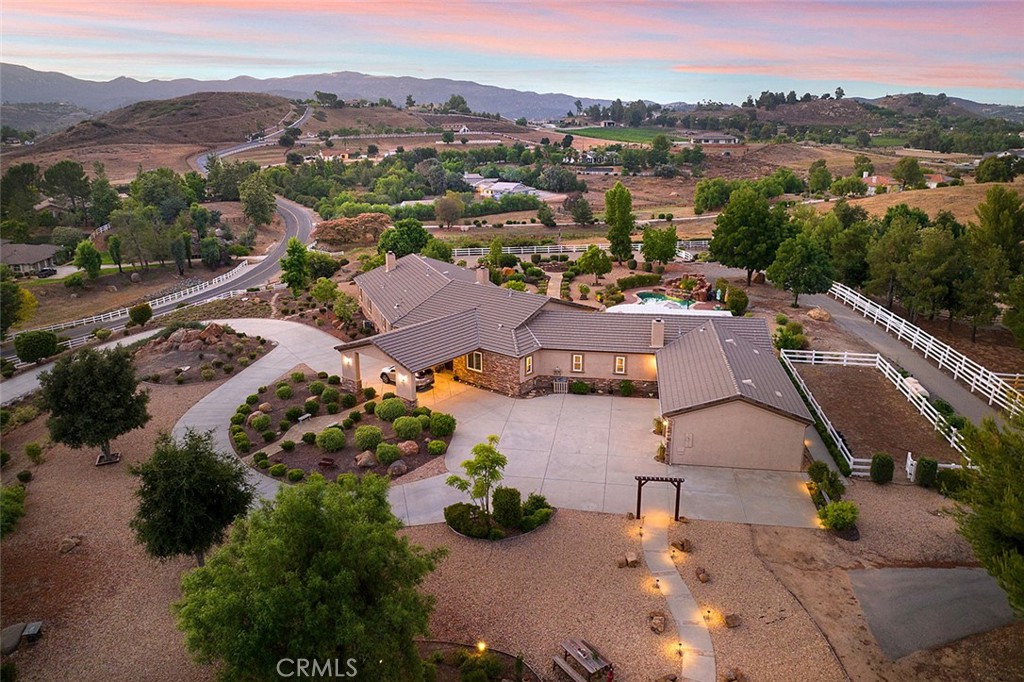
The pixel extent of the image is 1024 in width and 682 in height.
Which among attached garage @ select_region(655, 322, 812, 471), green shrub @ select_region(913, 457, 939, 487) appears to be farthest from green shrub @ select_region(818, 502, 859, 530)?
green shrub @ select_region(913, 457, 939, 487)

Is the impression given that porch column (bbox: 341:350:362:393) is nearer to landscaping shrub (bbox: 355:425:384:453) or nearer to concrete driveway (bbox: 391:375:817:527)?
concrete driveway (bbox: 391:375:817:527)

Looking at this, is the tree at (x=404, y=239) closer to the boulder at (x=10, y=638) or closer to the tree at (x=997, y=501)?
the boulder at (x=10, y=638)

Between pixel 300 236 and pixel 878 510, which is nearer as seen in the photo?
pixel 878 510

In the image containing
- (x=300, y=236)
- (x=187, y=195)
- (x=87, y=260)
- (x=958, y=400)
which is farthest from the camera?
(x=187, y=195)

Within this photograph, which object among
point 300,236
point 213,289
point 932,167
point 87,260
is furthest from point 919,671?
point 932,167

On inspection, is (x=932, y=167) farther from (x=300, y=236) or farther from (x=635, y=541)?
(x=635, y=541)

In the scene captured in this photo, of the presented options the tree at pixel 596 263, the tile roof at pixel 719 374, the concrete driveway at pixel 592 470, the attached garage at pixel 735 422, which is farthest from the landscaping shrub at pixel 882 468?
the tree at pixel 596 263

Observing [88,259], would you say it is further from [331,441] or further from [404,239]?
[331,441]
